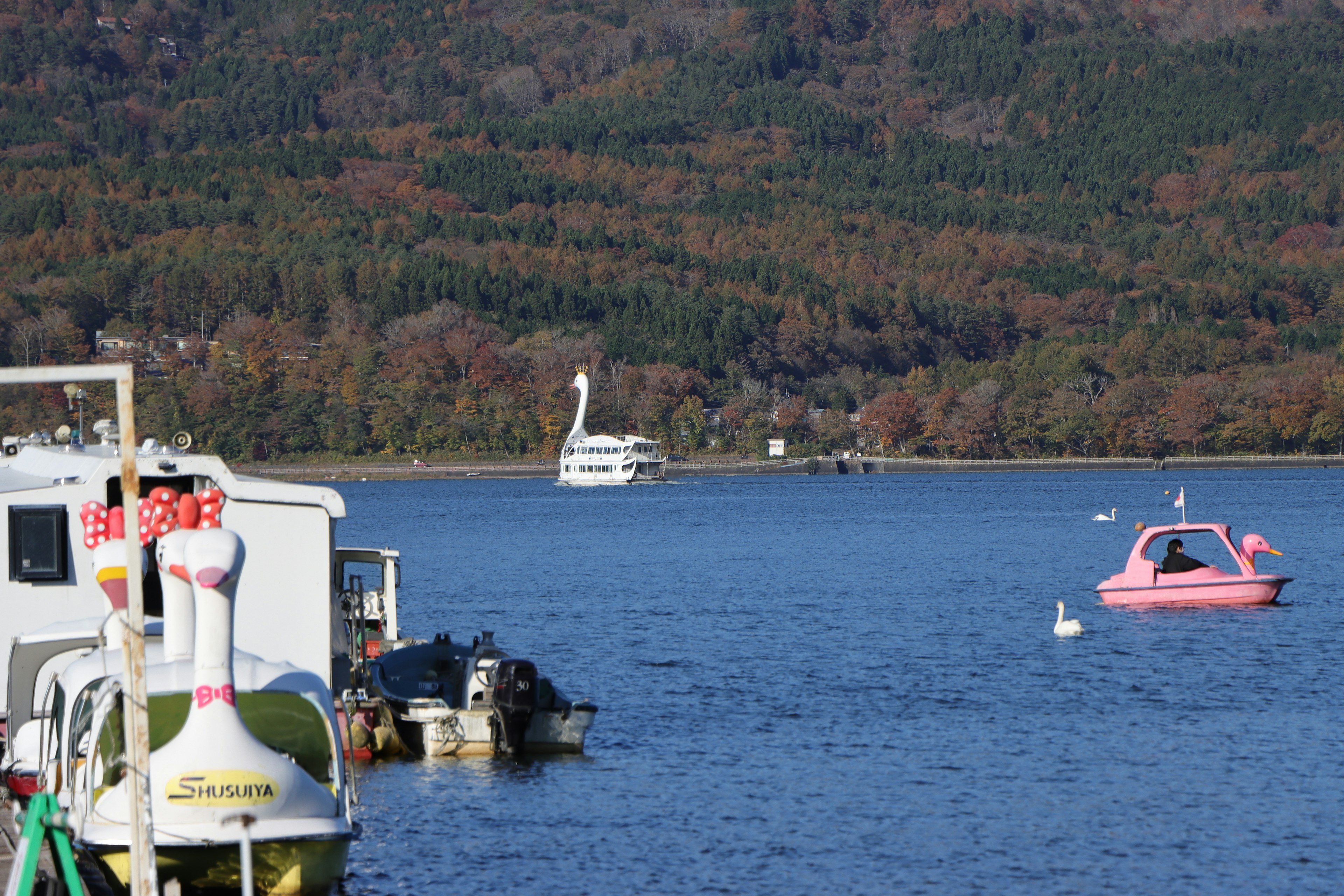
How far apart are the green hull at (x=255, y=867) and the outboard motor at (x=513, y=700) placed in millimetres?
8975

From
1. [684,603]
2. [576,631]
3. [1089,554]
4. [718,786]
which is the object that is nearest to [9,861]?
[718,786]

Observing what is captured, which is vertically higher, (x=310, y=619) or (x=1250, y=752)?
(x=310, y=619)

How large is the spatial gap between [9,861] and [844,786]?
431 inches

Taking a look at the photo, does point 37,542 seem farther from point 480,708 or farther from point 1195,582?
point 1195,582

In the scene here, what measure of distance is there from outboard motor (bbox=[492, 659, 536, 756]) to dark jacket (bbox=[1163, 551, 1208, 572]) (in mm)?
24055

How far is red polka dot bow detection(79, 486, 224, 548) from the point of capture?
14.6 metres

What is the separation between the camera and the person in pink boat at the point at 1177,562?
4212 centimetres

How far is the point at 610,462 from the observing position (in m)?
165

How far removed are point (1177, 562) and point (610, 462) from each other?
12440 centimetres

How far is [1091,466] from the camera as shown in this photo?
198 m

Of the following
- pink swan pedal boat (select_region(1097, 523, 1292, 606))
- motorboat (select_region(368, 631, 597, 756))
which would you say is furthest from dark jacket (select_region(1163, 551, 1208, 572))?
motorboat (select_region(368, 631, 597, 756))

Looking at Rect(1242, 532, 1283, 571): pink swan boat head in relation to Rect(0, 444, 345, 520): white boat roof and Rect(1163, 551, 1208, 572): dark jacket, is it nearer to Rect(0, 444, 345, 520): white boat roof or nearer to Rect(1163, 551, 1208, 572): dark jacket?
Rect(1163, 551, 1208, 572): dark jacket

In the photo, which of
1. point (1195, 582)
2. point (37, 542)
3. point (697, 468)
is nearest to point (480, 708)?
point (37, 542)

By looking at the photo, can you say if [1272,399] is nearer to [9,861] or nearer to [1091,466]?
[1091,466]
